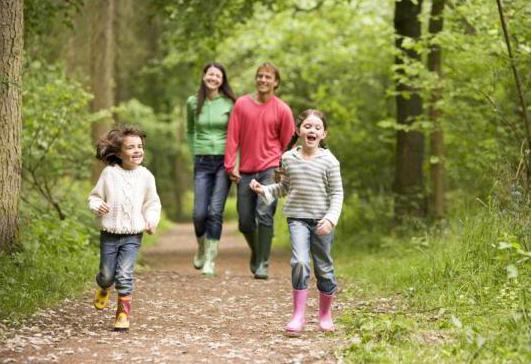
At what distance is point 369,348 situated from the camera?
16.0 ft

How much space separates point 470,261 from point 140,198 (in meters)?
3.00

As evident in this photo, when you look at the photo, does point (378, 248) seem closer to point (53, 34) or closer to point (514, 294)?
point (514, 294)

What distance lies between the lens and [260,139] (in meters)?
8.48

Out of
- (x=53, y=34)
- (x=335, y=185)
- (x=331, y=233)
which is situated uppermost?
(x=53, y=34)

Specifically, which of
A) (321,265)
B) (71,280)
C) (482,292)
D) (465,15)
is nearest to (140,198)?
(321,265)

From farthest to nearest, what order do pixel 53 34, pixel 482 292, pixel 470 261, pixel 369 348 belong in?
pixel 53 34
pixel 470 261
pixel 482 292
pixel 369 348

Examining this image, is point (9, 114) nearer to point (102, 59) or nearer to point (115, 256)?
point (115, 256)

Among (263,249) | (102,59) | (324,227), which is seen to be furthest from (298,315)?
(102,59)

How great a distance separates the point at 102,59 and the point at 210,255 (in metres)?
7.57

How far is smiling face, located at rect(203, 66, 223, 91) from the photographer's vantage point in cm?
877

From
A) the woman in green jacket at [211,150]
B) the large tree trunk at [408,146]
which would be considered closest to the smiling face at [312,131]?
the woman in green jacket at [211,150]

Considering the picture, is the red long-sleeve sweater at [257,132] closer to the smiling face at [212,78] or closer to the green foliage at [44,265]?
the smiling face at [212,78]

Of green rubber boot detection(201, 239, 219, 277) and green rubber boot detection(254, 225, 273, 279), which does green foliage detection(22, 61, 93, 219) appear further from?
green rubber boot detection(254, 225, 273, 279)

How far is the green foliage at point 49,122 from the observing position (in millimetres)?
11117
